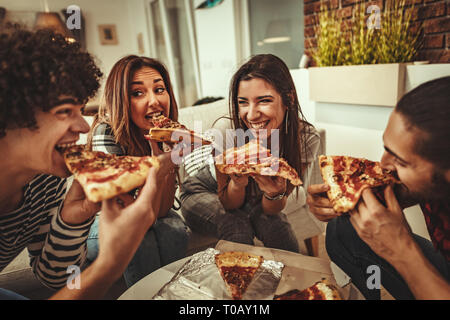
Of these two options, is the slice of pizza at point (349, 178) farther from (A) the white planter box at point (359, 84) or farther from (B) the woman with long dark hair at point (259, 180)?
(A) the white planter box at point (359, 84)

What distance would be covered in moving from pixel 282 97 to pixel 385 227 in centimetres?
100

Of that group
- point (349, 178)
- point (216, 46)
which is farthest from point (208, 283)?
point (216, 46)

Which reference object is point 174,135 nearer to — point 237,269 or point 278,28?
point 237,269

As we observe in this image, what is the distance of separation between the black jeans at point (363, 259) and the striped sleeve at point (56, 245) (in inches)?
44.8

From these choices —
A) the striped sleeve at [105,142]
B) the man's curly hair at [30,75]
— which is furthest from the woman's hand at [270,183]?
the man's curly hair at [30,75]

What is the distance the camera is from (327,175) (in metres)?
1.26

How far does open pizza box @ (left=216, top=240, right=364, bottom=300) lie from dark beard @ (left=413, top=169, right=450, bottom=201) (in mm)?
401

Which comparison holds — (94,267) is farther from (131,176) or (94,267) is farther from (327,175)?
(327,175)

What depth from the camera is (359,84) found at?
250 centimetres

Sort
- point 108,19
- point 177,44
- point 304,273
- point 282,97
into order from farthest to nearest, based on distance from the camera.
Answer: point 108,19
point 177,44
point 282,97
point 304,273

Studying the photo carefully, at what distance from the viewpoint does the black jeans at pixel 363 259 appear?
4.16ft

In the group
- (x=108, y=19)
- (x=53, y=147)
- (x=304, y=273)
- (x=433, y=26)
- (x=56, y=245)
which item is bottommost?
(x=304, y=273)

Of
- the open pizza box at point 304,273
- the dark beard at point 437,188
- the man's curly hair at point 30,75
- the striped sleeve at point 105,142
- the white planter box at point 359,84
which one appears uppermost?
the man's curly hair at point 30,75

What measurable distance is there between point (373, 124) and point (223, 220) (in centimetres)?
161
